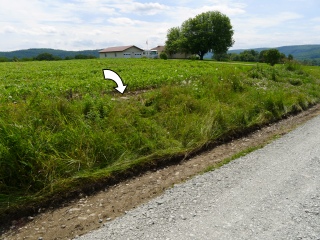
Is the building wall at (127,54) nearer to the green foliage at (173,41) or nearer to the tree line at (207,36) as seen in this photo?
the green foliage at (173,41)

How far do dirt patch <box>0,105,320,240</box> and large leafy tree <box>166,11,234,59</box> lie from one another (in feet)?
212

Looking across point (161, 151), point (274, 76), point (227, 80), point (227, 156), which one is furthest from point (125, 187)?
point (274, 76)

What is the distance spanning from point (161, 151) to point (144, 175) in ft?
2.27

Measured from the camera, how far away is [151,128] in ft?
17.7

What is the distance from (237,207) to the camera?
3.18 m

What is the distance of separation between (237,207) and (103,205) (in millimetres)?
1814

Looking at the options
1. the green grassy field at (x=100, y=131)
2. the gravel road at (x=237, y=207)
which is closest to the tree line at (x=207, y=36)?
the green grassy field at (x=100, y=131)

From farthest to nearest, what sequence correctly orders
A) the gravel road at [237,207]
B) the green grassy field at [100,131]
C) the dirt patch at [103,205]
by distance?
the green grassy field at [100,131] < the dirt patch at [103,205] < the gravel road at [237,207]

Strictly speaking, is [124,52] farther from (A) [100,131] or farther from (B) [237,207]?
(B) [237,207]

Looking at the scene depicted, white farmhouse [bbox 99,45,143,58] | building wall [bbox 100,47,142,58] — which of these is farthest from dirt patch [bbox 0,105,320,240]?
building wall [bbox 100,47,142,58]

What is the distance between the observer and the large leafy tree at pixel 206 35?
65625 mm

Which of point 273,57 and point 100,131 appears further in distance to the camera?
point 273,57

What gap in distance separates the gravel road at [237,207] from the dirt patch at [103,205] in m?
0.21

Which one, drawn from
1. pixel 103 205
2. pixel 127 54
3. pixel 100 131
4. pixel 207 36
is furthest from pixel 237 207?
pixel 127 54
